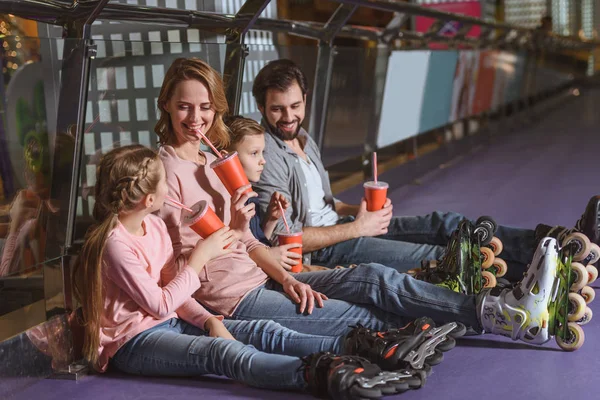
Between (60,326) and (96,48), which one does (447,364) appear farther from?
(96,48)

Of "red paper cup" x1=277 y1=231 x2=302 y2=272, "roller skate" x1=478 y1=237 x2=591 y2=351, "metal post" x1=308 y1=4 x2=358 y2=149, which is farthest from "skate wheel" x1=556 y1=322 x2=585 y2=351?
"metal post" x1=308 y1=4 x2=358 y2=149

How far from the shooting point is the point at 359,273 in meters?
2.95

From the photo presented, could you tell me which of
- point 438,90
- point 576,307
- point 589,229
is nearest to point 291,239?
point 576,307

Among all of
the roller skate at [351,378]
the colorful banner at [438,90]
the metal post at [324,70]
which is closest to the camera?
the roller skate at [351,378]

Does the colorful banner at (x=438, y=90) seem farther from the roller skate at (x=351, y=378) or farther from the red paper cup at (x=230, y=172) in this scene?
the roller skate at (x=351, y=378)

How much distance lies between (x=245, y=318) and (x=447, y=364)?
0.68 m

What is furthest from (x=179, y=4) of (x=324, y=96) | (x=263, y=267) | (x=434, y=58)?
(x=434, y=58)

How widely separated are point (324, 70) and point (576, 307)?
2613 millimetres

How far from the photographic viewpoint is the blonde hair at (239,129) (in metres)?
3.21

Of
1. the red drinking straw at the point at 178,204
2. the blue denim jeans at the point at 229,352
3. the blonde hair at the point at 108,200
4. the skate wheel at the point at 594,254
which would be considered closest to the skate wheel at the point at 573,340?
the skate wheel at the point at 594,254

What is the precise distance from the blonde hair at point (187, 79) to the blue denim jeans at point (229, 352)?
69 centimetres

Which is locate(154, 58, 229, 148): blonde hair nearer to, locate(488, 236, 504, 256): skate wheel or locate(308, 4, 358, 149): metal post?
locate(488, 236, 504, 256): skate wheel

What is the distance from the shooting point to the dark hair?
3.46m

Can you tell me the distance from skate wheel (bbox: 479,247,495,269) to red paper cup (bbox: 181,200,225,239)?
1243 mm
